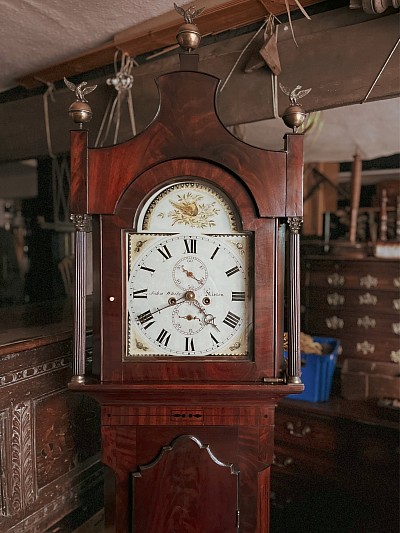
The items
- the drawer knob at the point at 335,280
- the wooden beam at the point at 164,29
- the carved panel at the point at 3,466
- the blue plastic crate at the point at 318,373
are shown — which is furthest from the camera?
the drawer knob at the point at 335,280

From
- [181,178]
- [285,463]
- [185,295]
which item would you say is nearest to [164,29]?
[181,178]

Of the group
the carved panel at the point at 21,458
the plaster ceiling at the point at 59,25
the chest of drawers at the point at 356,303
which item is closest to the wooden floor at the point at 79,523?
the carved panel at the point at 21,458

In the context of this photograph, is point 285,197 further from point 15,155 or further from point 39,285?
point 39,285

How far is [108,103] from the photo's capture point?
1.71m

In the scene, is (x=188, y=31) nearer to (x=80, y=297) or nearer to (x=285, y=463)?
(x=80, y=297)

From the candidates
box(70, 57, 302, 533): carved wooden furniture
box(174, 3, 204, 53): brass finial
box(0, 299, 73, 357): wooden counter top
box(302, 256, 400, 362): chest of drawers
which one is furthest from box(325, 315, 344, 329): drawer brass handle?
box(174, 3, 204, 53): brass finial

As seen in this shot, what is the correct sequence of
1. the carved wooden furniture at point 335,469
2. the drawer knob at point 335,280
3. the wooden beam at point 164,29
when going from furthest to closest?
the drawer knob at point 335,280, the carved wooden furniture at point 335,469, the wooden beam at point 164,29

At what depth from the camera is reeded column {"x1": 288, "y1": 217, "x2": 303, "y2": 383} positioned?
43.1 inches

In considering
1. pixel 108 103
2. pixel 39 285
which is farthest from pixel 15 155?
pixel 39 285

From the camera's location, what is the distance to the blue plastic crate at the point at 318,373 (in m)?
2.01

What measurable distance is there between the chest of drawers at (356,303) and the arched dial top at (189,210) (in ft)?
3.78

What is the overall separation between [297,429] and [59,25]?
74.2 inches

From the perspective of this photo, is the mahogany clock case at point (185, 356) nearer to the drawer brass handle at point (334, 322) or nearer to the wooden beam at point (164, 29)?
the wooden beam at point (164, 29)

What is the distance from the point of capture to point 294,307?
1.11 m
